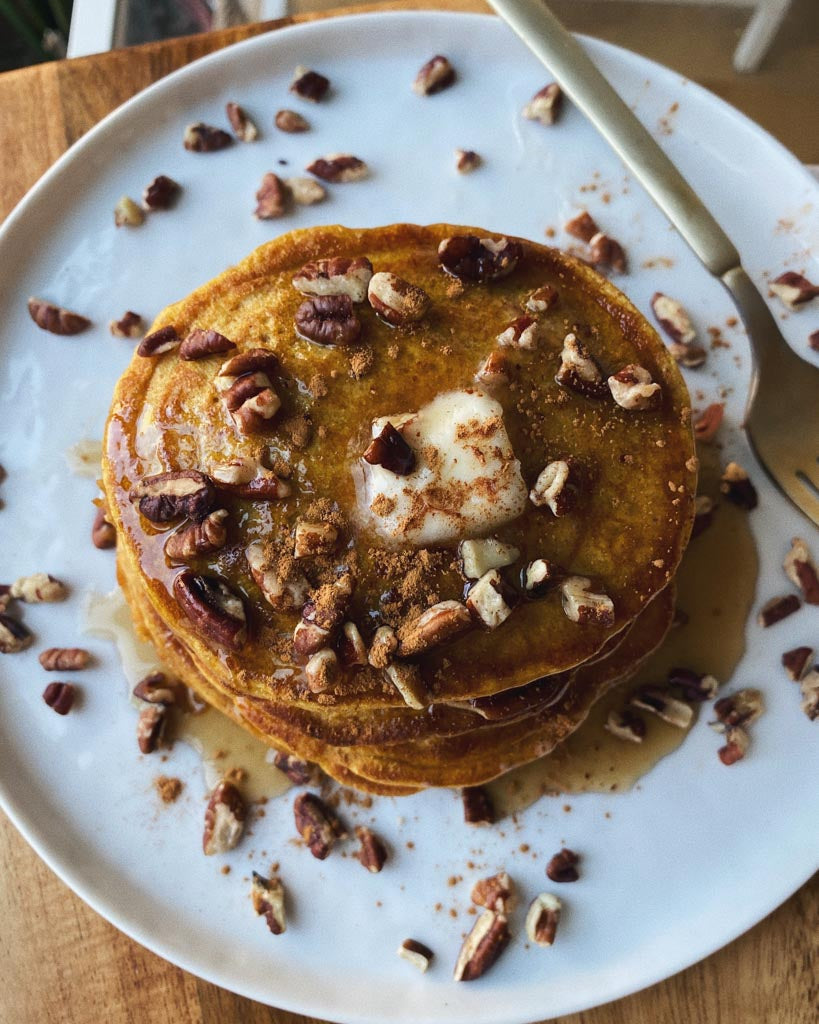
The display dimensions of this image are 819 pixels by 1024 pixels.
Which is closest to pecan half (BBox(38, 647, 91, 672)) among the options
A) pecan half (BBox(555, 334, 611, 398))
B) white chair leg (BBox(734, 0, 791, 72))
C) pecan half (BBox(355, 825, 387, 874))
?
pecan half (BBox(355, 825, 387, 874))

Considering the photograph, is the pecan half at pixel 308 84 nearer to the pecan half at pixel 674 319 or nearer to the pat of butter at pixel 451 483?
the pecan half at pixel 674 319

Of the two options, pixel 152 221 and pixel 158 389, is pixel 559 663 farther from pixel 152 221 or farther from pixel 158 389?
pixel 152 221

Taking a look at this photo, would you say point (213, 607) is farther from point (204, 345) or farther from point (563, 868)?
point (563, 868)

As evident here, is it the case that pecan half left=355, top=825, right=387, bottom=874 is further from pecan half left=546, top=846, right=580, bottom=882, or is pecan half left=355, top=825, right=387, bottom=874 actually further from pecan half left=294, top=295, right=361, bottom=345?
pecan half left=294, top=295, right=361, bottom=345

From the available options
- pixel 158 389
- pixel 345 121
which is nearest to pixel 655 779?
pixel 158 389

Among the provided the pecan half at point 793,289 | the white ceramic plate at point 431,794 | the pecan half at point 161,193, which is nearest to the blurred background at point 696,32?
the white ceramic plate at point 431,794
